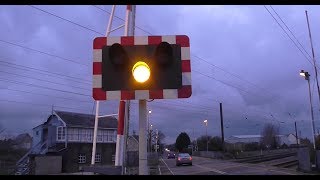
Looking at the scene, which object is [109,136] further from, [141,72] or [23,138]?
[141,72]

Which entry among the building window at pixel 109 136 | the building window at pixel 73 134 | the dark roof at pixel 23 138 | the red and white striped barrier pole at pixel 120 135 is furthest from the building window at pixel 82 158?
the red and white striped barrier pole at pixel 120 135

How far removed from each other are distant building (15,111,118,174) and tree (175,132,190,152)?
6728cm

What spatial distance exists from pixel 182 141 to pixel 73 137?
3015 inches

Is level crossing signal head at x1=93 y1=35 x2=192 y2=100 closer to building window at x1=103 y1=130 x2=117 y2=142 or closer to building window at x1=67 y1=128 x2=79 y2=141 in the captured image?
building window at x1=67 y1=128 x2=79 y2=141

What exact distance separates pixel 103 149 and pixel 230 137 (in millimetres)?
105728

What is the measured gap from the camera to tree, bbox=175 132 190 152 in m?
143

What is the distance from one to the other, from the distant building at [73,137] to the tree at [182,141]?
67.3 meters

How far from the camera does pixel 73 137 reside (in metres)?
70.9

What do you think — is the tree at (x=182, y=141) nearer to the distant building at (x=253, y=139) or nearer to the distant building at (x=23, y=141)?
the distant building at (x=253, y=139)

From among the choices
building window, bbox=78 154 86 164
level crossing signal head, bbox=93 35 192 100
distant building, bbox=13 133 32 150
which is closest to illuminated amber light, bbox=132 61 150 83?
level crossing signal head, bbox=93 35 192 100

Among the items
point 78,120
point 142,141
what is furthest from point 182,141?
point 142,141

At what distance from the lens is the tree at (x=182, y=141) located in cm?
14311
